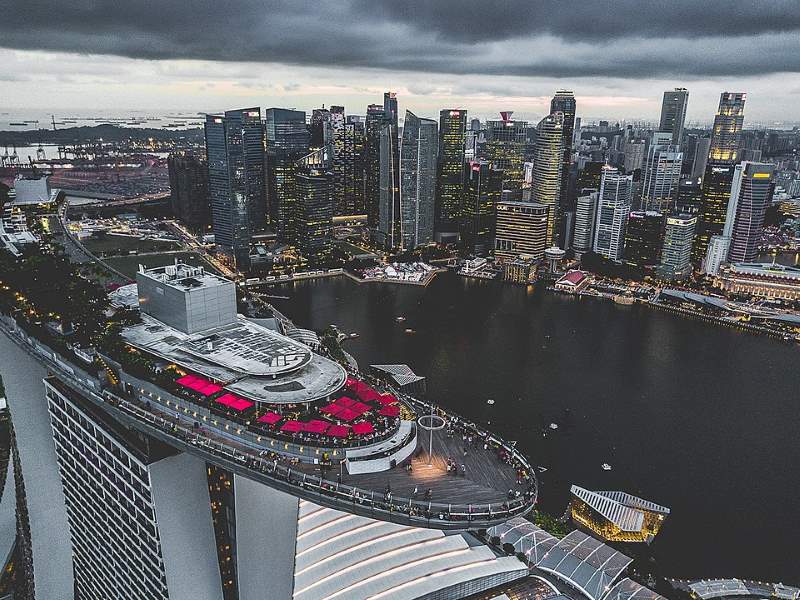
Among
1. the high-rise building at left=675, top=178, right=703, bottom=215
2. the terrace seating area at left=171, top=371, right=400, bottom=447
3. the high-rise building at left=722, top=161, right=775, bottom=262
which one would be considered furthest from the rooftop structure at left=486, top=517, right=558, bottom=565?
the high-rise building at left=675, top=178, right=703, bottom=215

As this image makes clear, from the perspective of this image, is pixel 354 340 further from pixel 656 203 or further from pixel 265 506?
pixel 656 203

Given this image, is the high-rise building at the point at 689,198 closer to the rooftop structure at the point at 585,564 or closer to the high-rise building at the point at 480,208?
the high-rise building at the point at 480,208

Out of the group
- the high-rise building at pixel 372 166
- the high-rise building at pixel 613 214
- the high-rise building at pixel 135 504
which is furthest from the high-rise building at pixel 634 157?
the high-rise building at pixel 135 504

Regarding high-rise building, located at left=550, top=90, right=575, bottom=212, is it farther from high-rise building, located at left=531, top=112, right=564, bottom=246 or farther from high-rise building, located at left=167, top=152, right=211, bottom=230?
high-rise building, located at left=167, top=152, right=211, bottom=230

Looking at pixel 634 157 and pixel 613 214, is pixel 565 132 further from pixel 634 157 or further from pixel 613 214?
pixel 634 157

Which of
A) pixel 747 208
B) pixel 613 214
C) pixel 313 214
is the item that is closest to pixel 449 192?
pixel 313 214
